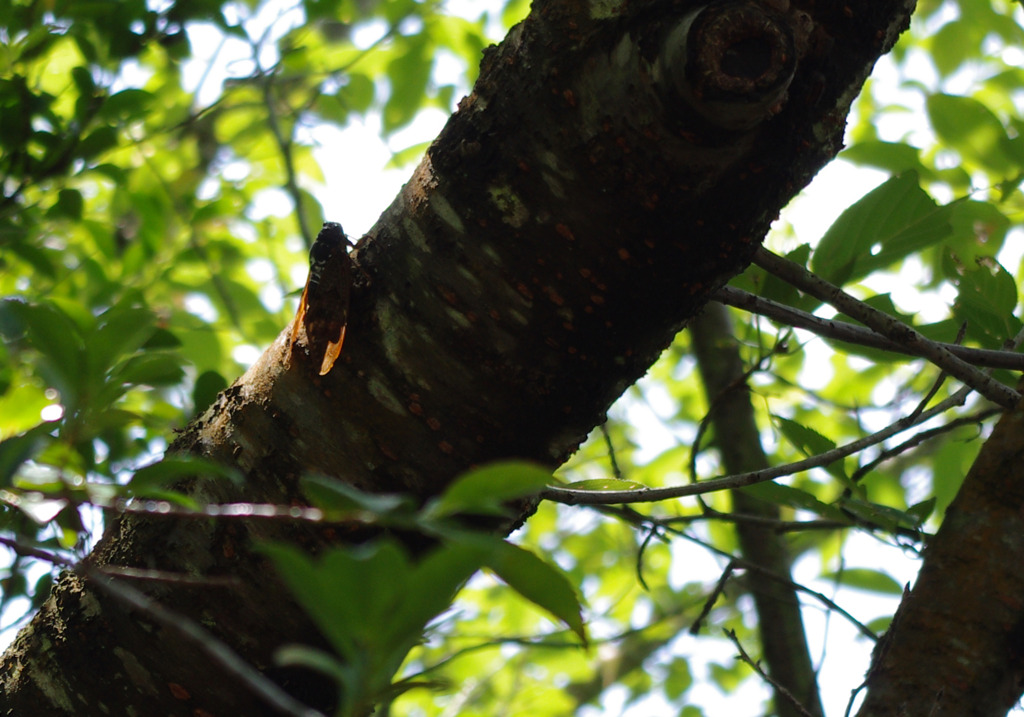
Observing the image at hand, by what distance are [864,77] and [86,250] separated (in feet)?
5.66

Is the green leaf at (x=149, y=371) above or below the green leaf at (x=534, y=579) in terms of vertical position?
above

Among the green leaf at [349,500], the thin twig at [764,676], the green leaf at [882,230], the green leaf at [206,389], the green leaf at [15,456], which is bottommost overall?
the green leaf at [15,456]

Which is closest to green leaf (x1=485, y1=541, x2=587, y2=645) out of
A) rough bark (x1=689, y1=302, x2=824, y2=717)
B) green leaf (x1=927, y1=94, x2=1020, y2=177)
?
rough bark (x1=689, y1=302, x2=824, y2=717)

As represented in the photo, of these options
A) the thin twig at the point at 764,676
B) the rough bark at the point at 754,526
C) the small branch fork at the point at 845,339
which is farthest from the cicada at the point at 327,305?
the rough bark at the point at 754,526

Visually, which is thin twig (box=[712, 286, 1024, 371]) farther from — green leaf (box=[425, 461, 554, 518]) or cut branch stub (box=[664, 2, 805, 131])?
green leaf (box=[425, 461, 554, 518])

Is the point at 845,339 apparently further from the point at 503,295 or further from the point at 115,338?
the point at 115,338

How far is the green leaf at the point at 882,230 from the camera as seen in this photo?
923 millimetres

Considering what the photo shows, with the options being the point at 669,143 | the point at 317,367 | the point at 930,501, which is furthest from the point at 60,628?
the point at 930,501

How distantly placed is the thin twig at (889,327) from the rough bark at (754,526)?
60cm

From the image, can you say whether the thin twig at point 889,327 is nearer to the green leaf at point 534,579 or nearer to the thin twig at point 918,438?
the thin twig at point 918,438

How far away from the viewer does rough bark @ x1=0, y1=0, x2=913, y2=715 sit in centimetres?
56

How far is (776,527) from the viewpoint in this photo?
3.52 ft

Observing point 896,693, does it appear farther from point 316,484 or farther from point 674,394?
point 674,394

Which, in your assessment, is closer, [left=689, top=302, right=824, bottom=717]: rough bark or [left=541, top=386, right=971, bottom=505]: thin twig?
[left=541, top=386, right=971, bottom=505]: thin twig
